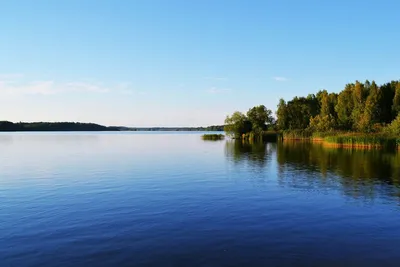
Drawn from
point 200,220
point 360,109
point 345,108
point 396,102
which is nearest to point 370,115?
point 360,109

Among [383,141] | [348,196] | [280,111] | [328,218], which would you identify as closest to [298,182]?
[348,196]

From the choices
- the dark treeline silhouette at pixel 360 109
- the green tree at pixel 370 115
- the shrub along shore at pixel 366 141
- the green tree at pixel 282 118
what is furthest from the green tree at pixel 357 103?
the green tree at pixel 282 118

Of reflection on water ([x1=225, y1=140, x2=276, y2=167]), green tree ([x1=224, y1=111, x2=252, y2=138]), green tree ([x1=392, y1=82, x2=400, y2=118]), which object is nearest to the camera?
reflection on water ([x1=225, y1=140, x2=276, y2=167])

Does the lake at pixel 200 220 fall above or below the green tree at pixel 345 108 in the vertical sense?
below

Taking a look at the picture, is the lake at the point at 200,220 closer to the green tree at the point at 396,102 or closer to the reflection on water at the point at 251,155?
the reflection on water at the point at 251,155

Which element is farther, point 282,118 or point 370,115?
point 282,118

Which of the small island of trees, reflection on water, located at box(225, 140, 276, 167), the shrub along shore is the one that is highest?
the small island of trees

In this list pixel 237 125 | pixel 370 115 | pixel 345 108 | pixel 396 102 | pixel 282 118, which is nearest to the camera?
pixel 370 115

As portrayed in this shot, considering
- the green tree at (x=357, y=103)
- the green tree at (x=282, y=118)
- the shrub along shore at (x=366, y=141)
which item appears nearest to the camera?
the shrub along shore at (x=366, y=141)

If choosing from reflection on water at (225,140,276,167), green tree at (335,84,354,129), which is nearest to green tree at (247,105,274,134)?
green tree at (335,84,354,129)

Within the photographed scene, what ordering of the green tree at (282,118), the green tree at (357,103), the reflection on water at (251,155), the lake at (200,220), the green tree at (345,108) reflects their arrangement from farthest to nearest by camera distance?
the green tree at (282,118) < the green tree at (345,108) < the green tree at (357,103) < the reflection on water at (251,155) < the lake at (200,220)

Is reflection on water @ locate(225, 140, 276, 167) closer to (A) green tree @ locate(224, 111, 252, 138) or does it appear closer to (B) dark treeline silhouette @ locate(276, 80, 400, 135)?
(B) dark treeline silhouette @ locate(276, 80, 400, 135)

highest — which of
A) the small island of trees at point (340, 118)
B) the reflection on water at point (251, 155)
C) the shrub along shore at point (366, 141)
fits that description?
the small island of trees at point (340, 118)

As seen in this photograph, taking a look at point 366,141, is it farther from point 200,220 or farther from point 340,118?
point 200,220
